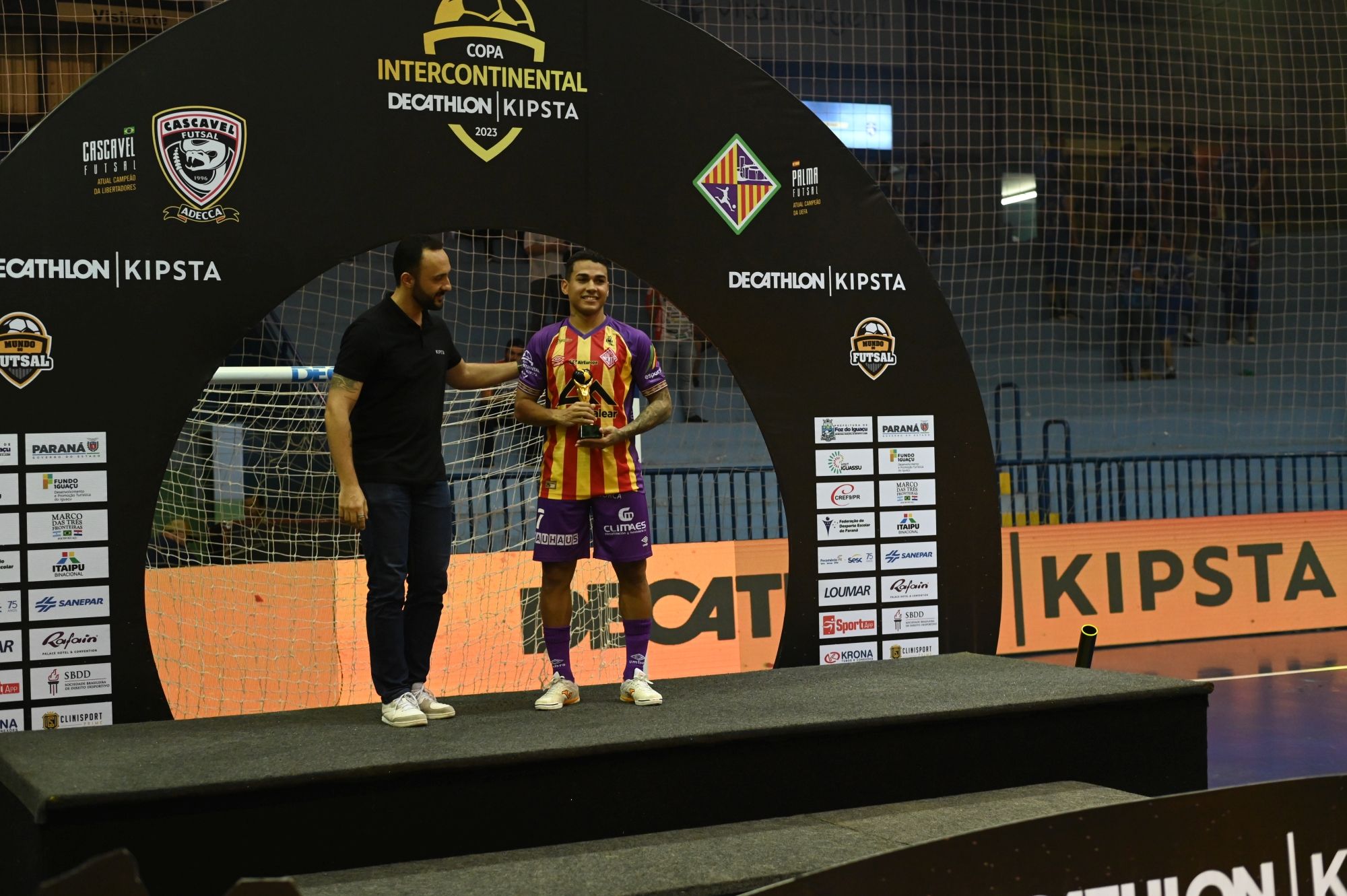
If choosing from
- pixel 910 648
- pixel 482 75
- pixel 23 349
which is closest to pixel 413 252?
pixel 482 75

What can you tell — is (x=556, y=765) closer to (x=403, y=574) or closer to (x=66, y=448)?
(x=403, y=574)

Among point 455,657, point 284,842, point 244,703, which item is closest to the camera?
point 284,842

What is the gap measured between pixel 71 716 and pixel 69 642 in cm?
27

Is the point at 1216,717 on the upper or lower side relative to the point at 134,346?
lower

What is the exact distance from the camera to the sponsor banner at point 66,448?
15.1ft

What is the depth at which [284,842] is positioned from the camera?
370cm

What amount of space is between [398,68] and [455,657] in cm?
352

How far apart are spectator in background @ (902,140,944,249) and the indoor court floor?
489 centimetres

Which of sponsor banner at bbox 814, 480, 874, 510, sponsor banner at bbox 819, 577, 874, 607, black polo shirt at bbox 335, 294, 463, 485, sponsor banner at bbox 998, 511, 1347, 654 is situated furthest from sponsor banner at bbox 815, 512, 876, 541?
sponsor banner at bbox 998, 511, 1347, 654

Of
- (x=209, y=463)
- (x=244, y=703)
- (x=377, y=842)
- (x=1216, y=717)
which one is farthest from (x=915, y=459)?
(x=209, y=463)

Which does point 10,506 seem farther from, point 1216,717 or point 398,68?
point 1216,717

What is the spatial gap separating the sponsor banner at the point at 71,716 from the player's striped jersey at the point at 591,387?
1.81 m

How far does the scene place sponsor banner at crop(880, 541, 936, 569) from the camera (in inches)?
237

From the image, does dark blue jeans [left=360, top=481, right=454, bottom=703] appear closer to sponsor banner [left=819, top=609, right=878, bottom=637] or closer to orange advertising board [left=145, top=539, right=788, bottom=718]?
sponsor banner [left=819, top=609, right=878, bottom=637]
